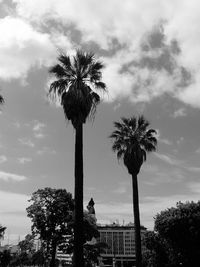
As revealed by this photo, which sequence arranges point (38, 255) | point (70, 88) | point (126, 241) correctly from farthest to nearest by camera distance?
point (126, 241)
point (38, 255)
point (70, 88)

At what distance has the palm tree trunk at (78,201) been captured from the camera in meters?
18.6

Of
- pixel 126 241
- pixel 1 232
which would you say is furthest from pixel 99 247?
pixel 126 241

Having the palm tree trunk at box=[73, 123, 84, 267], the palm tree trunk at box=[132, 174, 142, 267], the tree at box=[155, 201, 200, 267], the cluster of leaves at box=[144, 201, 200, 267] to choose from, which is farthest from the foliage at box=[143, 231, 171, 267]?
the palm tree trunk at box=[73, 123, 84, 267]

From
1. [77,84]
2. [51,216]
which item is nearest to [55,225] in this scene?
[51,216]

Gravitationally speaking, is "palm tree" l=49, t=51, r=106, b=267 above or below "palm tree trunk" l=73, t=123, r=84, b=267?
above

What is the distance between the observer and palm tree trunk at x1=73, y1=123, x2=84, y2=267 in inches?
731

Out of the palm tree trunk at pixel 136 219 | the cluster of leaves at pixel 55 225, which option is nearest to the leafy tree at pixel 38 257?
the cluster of leaves at pixel 55 225

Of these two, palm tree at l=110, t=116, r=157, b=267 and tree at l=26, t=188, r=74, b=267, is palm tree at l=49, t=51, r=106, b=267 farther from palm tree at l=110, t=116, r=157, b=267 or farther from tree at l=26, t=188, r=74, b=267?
tree at l=26, t=188, r=74, b=267

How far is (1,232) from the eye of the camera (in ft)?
228

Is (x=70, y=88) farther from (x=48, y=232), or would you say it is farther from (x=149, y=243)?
(x=48, y=232)

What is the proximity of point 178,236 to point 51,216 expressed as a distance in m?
19.7

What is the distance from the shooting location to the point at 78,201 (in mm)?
19750

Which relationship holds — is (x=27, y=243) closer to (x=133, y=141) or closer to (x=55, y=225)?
(x=55, y=225)

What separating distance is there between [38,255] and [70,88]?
30.2m
